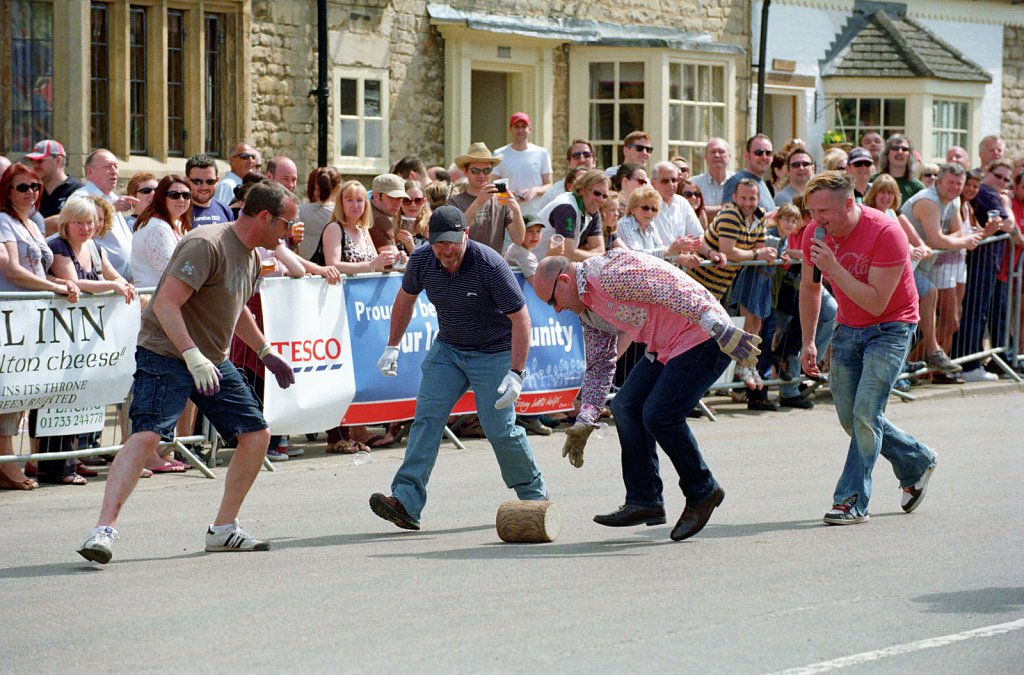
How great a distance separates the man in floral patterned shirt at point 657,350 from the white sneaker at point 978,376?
27.6 feet

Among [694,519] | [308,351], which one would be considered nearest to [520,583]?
[694,519]

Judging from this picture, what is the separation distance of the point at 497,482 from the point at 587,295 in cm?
258

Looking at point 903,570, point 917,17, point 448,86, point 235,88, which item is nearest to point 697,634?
point 903,570

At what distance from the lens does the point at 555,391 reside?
13578mm

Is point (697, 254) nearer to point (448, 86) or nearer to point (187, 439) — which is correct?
point (187, 439)

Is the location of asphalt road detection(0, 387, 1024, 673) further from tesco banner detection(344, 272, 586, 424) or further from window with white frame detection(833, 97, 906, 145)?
window with white frame detection(833, 97, 906, 145)

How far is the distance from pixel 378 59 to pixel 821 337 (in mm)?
8508

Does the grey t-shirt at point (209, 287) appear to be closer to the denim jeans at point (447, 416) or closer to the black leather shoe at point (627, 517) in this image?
the denim jeans at point (447, 416)

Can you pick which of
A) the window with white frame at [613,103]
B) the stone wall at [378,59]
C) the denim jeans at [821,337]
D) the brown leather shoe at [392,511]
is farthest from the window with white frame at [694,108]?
the brown leather shoe at [392,511]

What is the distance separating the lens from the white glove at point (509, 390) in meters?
8.95

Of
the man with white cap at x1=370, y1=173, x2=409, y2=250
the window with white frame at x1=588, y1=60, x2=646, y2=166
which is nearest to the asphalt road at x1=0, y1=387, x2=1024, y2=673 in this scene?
the man with white cap at x1=370, y1=173, x2=409, y2=250

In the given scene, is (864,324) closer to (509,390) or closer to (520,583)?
(509,390)

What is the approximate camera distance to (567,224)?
43.9ft

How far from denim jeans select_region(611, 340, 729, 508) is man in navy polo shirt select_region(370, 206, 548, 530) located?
604 mm
